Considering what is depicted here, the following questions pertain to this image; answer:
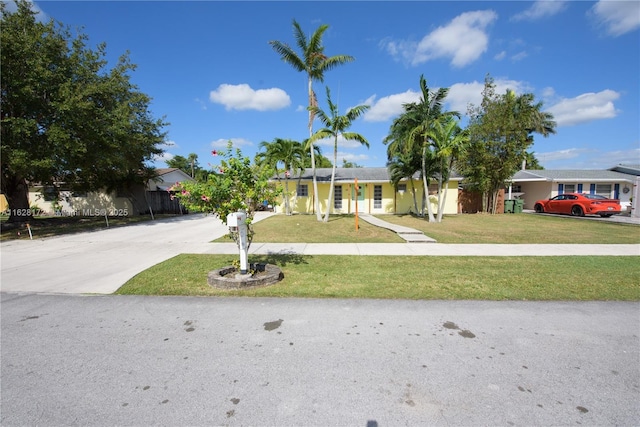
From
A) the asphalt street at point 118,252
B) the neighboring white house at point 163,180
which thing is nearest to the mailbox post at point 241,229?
the asphalt street at point 118,252

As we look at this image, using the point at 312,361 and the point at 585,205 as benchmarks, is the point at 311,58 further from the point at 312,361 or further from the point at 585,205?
the point at 585,205

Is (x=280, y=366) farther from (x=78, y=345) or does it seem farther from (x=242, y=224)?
(x=242, y=224)

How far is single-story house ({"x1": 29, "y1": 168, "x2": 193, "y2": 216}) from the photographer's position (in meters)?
22.6

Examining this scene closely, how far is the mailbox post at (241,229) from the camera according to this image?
4.79m

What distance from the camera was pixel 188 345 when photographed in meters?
3.14

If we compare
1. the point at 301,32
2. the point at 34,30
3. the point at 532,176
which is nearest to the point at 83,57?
the point at 34,30

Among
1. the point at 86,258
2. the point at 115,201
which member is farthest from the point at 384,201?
the point at 115,201

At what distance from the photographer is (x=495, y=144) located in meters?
18.3

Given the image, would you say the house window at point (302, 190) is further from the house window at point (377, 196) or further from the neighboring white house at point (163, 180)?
the neighboring white house at point (163, 180)

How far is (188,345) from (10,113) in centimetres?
1462


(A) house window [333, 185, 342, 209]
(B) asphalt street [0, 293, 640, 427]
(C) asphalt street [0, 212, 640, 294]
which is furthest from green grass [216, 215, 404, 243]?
(A) house window [333, 185, 342, 209]

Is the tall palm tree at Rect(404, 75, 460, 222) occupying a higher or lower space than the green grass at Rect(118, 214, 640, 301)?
higher

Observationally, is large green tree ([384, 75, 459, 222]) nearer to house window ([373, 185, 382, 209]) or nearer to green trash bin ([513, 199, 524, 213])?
house window ([373, 185, 382, 209])

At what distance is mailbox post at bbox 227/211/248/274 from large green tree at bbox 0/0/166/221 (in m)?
10.5
